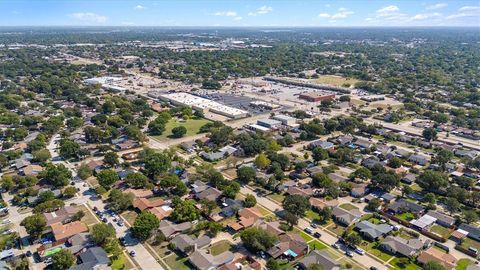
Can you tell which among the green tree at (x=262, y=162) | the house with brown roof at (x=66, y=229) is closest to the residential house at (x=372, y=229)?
the green tree at (x=262, y=162)

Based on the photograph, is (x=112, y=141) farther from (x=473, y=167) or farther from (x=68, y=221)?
(x=473, y=167)

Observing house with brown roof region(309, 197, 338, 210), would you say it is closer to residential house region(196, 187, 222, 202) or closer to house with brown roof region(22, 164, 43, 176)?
residential house region(196, 187, 222, 202)

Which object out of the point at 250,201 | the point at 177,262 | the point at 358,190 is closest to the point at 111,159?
the point at 250,201

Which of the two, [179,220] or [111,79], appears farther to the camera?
[111,79]

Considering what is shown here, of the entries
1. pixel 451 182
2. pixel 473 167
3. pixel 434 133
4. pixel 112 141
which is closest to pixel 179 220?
pixel 112 141

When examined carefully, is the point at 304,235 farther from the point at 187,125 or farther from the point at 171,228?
the point at 187,125

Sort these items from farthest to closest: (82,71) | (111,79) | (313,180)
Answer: (82,71) < (111,79) < (313,180)

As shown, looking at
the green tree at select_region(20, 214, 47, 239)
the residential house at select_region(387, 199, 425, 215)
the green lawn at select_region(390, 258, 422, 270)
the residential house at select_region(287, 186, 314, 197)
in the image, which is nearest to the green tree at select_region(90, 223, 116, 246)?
the green tree at select_region(20, 214, 47, 239)
